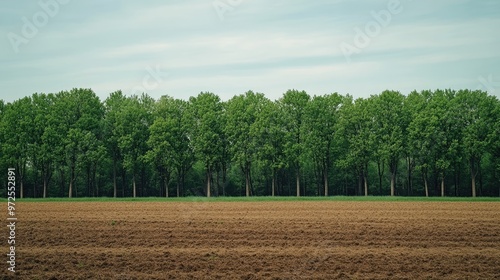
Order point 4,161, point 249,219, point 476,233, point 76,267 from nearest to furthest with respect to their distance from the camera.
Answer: point 76,267
point 476,233
point 249,219
point 4,161

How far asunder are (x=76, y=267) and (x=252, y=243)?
7.61m

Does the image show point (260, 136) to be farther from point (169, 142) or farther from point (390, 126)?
point (390, 126)

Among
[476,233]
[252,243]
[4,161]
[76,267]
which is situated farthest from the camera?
[4,161]

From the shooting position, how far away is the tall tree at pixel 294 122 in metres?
77.3

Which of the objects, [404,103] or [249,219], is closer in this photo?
[249,219]

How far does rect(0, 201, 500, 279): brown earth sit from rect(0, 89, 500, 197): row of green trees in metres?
47.2

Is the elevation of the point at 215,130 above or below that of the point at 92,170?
above

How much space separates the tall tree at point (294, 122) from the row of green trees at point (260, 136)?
0.55 ft

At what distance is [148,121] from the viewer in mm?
85562

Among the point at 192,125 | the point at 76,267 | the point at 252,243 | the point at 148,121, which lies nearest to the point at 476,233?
the point at 252,243

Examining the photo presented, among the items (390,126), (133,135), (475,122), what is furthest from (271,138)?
(475,122)

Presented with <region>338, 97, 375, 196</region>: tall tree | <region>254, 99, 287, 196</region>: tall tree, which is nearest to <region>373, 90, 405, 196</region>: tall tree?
<region>338, 97, 375, 196</region>: tall tree

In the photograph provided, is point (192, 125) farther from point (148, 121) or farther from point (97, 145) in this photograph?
point (97, 145)

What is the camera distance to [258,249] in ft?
65.4
